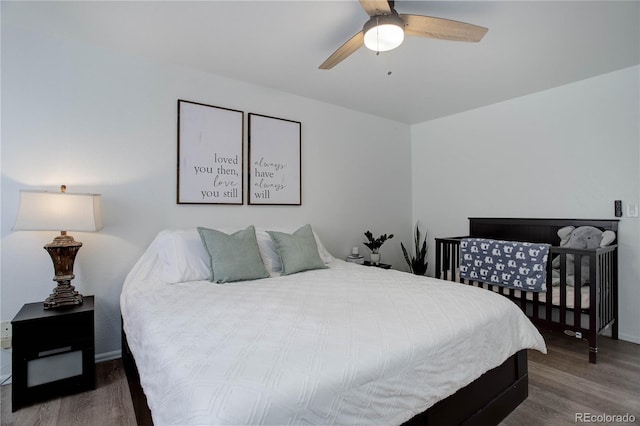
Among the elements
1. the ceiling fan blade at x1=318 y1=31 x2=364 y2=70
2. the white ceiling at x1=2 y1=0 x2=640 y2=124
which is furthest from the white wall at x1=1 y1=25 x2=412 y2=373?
the ceiling fan blade at x1=318 y1=31 x2=364 y2=70

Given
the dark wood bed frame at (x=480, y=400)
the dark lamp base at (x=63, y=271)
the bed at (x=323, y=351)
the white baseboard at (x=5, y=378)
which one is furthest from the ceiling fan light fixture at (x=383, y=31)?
the white baseboard at (x=5, y=378)

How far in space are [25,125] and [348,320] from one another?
99.6 inches

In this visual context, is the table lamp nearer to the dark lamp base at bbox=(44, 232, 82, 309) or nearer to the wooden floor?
the dark lamp base at bbox=(44, 232, 82, 309)

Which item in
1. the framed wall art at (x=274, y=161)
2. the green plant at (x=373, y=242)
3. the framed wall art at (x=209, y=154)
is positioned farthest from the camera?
the green plant at (x=373, y=242)

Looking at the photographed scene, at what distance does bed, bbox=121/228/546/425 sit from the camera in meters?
0.95

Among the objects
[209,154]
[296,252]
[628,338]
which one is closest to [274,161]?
[209,154]

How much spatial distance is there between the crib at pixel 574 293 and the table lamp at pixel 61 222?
125 inches

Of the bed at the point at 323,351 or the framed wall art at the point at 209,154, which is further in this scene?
the framed wall art at the point at 209,154

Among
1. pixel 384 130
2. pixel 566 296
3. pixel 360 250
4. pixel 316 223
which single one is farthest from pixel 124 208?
pixel 566 296

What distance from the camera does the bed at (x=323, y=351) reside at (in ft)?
3.10

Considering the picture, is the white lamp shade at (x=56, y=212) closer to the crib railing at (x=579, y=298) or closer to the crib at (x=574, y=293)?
the crib at (x=574, y=293)

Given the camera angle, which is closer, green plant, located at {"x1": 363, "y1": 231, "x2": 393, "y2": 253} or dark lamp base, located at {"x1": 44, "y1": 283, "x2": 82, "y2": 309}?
dark lamp base, located at {"x1": 44, "y1": 283, "x2": 82, "y2": 309}

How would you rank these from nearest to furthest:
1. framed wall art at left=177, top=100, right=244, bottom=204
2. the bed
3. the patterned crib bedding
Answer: the bed
the patterned crib bedding
framed wall art at left=177, top=100, right=244, bottom=204

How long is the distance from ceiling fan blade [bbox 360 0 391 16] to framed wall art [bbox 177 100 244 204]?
1.72 m
